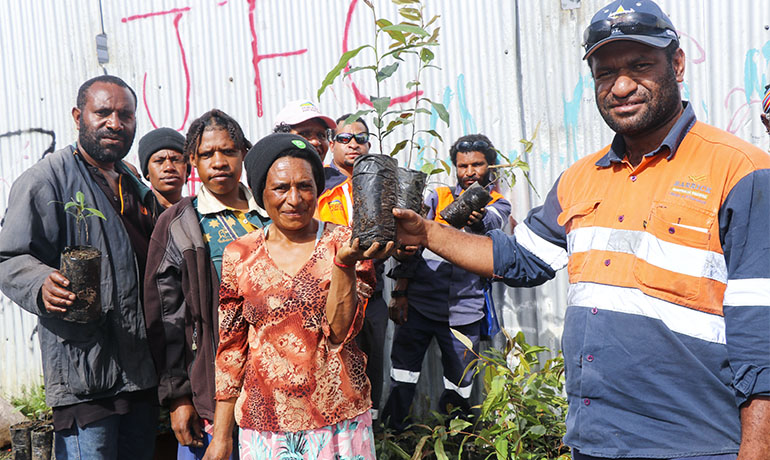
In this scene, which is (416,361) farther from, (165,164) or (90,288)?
(90,288)

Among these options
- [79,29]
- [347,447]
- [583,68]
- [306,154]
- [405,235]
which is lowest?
[347,447]

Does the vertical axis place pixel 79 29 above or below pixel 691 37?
above

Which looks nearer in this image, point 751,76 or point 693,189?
point 693,189

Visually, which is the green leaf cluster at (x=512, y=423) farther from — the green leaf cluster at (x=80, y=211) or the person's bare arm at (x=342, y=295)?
the green leaf cluster at (x=80, y=211)

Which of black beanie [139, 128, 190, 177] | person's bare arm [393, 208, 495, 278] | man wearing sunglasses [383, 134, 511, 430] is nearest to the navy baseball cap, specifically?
person's bare arm [393, 208, 495, 278]

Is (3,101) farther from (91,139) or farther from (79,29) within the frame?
(91,139)

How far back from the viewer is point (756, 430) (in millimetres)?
1561

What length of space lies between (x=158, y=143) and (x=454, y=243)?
2.65 m

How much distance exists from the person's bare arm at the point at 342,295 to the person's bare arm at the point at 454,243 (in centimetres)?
21

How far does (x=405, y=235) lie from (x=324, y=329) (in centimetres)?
46

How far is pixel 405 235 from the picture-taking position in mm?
2156

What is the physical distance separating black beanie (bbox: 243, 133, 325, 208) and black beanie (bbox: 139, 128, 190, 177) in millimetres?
1825

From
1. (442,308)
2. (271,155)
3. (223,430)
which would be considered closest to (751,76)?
(442,308)

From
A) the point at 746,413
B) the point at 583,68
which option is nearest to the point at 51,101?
the point at 583,68
